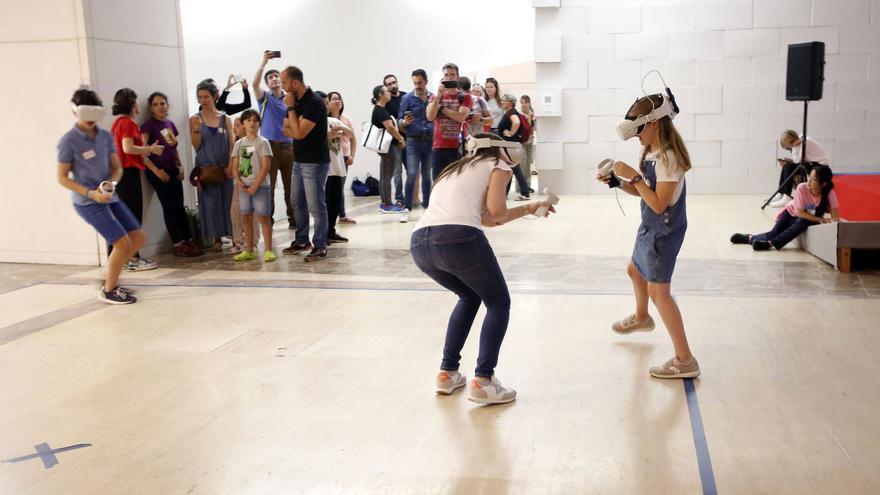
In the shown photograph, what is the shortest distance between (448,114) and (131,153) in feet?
10.2

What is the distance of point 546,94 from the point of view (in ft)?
38.3

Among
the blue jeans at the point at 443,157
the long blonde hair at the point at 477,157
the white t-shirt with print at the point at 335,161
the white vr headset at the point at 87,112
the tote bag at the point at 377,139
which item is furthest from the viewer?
the tote bag at the point at 377,139

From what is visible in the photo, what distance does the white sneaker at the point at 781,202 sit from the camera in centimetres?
968

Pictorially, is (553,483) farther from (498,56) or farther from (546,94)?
(498,56)

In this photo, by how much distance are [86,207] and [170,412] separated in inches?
91.0

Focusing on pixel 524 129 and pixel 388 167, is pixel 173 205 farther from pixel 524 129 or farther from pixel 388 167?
pixel 524 129

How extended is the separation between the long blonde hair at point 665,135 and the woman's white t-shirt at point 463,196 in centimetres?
72

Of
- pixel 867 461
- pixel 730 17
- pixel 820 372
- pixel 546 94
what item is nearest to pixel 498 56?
pixel 546 94

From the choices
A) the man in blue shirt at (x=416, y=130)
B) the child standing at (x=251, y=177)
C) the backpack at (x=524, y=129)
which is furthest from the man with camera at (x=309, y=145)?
the backpack at (x=524, y=129)

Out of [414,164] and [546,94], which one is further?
[546,94]

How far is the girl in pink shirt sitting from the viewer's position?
6672 millimetres

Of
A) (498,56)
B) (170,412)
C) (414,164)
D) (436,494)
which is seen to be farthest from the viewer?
(498,56)

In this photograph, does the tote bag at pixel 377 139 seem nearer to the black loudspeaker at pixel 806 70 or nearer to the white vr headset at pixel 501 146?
the black loudspeaker at pixel 806 70

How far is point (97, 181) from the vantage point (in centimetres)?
543
